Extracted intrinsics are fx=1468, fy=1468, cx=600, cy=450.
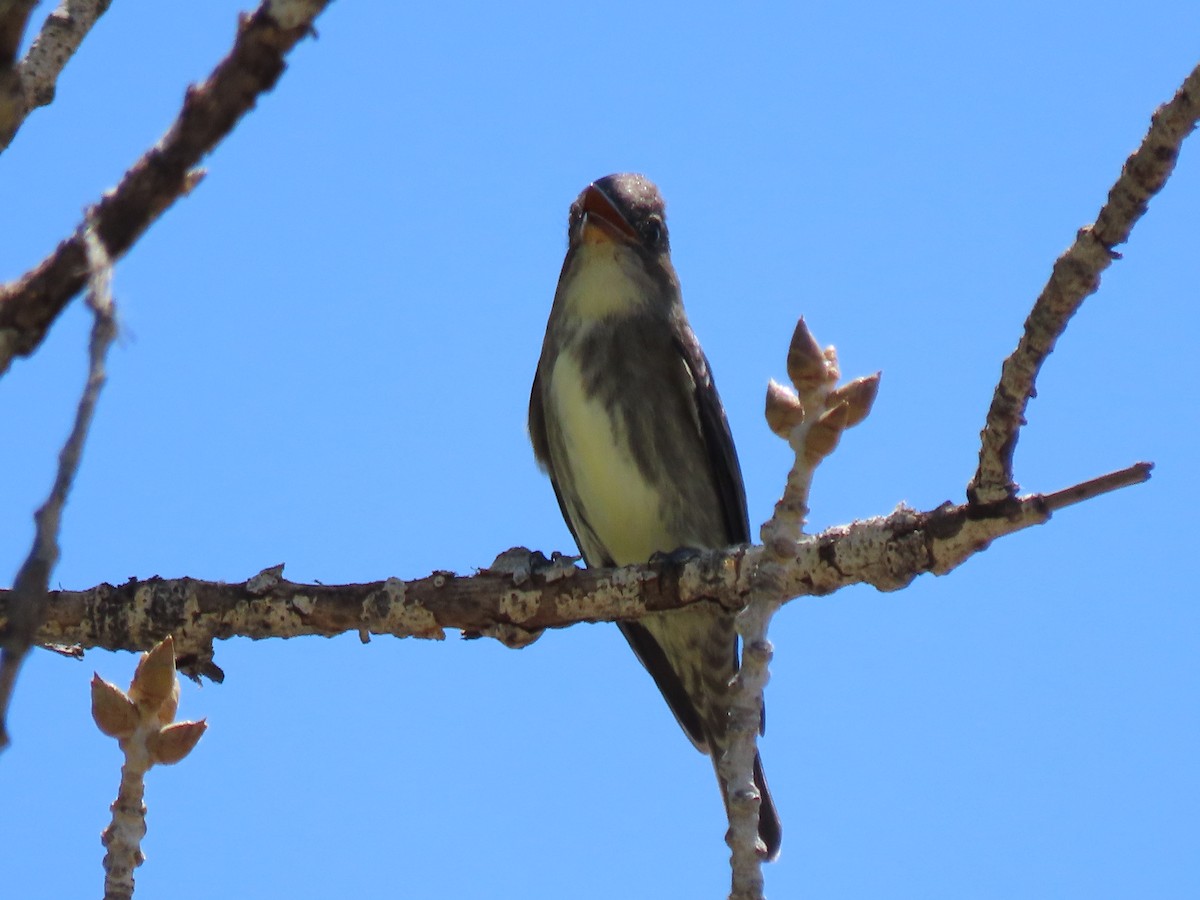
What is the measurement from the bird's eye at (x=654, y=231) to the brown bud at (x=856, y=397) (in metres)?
4.59

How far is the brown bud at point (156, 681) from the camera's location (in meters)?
3.20

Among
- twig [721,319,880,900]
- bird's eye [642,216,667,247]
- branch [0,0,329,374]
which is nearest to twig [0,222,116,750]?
branch [0,0,329,374]

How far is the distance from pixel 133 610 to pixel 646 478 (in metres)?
2.57

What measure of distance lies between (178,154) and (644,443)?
203 inches

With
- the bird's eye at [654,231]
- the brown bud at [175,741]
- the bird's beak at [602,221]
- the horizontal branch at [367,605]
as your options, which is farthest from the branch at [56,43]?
the bird's eye at [654,231]

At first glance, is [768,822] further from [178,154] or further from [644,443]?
[178,154]

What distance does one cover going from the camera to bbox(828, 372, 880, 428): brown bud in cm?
327

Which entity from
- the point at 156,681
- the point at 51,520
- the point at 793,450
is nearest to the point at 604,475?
the point at 793,450

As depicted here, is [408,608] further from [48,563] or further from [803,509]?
[48,563]

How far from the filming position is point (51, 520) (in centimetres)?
164

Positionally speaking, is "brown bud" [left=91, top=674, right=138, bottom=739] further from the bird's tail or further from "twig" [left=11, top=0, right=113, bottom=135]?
the bird's tail

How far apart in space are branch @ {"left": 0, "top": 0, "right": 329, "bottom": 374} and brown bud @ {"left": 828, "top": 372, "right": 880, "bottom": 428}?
1627 millimetres

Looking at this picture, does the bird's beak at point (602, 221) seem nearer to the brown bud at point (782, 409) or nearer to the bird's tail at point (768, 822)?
the bird's tail at point (768, 822)

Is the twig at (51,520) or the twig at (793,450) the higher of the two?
the twig at (793,450)
